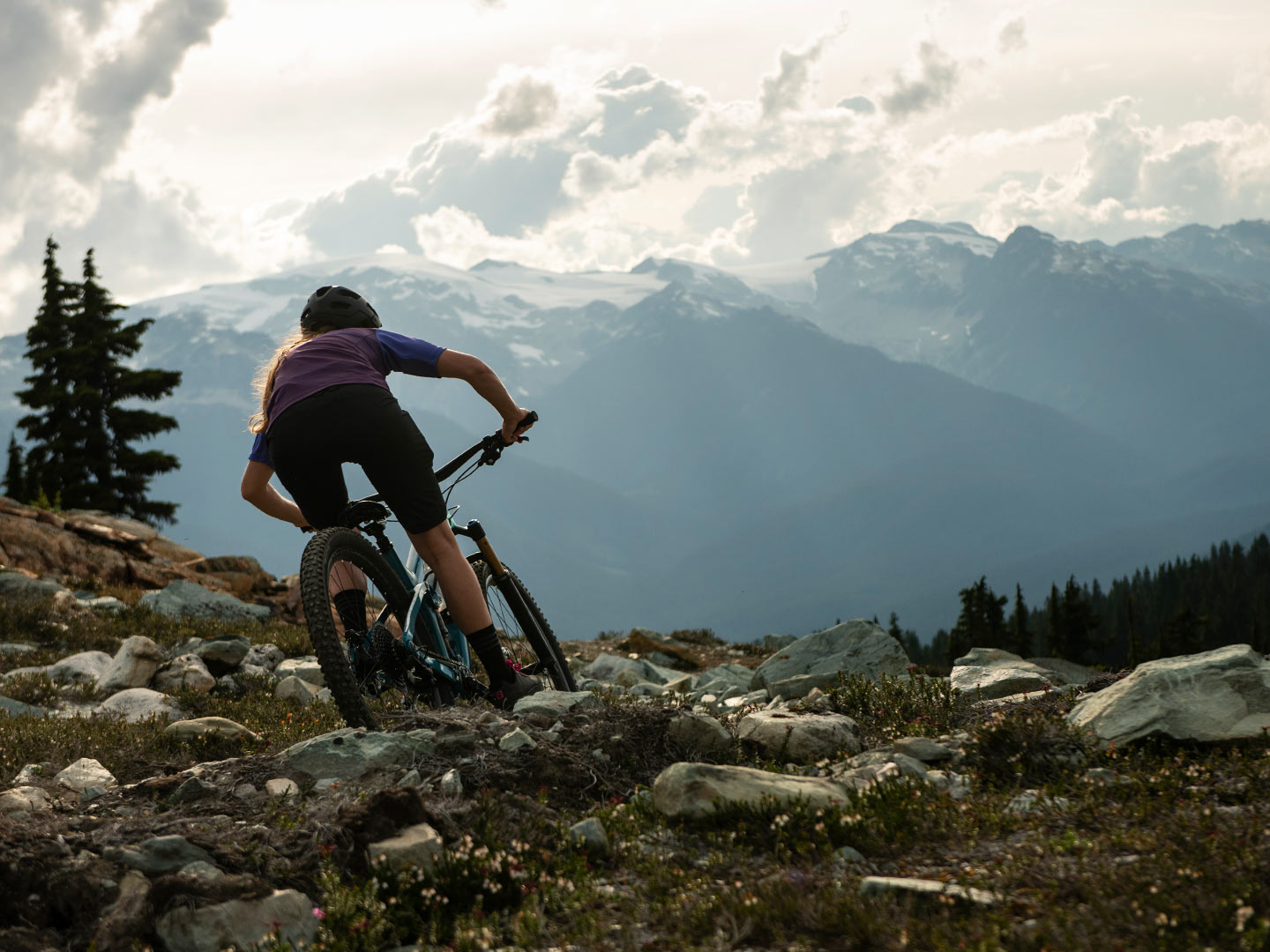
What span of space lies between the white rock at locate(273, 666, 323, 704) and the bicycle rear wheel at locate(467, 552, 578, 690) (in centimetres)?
256

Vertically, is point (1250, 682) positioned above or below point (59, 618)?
below

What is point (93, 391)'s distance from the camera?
39938mm

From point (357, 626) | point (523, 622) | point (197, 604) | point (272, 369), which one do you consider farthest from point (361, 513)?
point (197, 604)

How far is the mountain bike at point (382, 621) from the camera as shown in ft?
16.0

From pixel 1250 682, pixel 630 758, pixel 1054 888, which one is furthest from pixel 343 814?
pixel 1250 682

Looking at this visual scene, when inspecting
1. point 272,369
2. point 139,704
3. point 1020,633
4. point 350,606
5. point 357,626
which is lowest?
point 1020,633

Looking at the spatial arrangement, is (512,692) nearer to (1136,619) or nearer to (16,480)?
(16,480)

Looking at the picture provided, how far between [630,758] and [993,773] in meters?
1.82

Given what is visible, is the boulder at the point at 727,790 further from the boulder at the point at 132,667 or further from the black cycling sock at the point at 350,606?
the boulder at the point at 132,667

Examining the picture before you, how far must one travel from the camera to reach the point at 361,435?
5098 mm

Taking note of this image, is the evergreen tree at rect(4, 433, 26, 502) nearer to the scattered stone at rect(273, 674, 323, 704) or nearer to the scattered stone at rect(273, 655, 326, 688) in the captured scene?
the scattered stone at rect(273, 655, 326, 688)

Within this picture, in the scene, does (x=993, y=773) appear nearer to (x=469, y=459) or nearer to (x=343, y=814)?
(x=343, y=814)

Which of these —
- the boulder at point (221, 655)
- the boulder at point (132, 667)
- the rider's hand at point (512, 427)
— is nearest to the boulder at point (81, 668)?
the boulder at point (132, 667)

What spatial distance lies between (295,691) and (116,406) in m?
38.5
